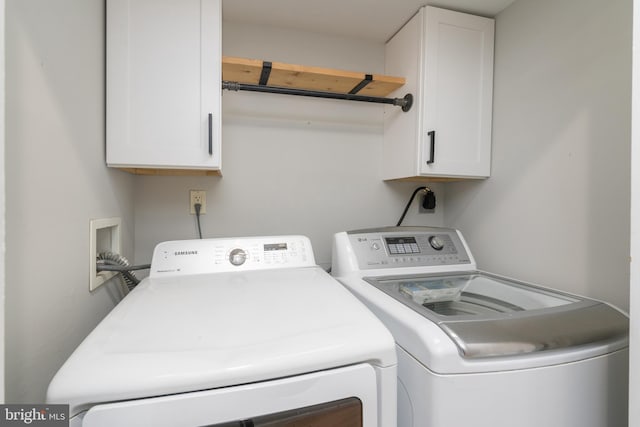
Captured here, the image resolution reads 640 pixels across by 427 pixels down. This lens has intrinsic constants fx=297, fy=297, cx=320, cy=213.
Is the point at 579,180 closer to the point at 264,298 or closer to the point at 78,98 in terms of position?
the point at 264,298

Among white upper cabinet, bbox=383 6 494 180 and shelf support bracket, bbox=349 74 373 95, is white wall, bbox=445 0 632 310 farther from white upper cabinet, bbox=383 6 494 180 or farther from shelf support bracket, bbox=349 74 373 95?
shelf support bracket, bbox=349 74 373 95

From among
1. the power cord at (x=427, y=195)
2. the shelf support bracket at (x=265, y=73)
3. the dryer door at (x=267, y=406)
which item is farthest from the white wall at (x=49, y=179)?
the power cord at (x=427, y=195)

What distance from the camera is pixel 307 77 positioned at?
1.39 meters

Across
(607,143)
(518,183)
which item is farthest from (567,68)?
(518,183)

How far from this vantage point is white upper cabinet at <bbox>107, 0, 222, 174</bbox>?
1.06m

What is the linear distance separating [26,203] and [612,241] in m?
1.66

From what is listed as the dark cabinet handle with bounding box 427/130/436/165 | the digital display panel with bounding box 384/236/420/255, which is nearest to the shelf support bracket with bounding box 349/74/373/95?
the dark cabinet handle with bounding box 427/130/436/165

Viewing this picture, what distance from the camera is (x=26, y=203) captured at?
2.09ft

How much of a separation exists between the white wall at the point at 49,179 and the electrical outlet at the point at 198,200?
19.2 inches

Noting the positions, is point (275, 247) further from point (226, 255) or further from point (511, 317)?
point (511, 317)

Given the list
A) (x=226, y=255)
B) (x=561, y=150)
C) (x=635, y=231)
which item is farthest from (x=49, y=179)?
(x=561, y=150)

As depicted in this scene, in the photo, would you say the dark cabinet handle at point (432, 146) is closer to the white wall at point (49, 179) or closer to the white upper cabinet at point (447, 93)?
the white upper cabinet at point (447, 93)

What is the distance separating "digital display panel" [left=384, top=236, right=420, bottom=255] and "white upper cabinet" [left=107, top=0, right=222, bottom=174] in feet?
2.66

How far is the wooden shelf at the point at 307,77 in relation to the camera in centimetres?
127
